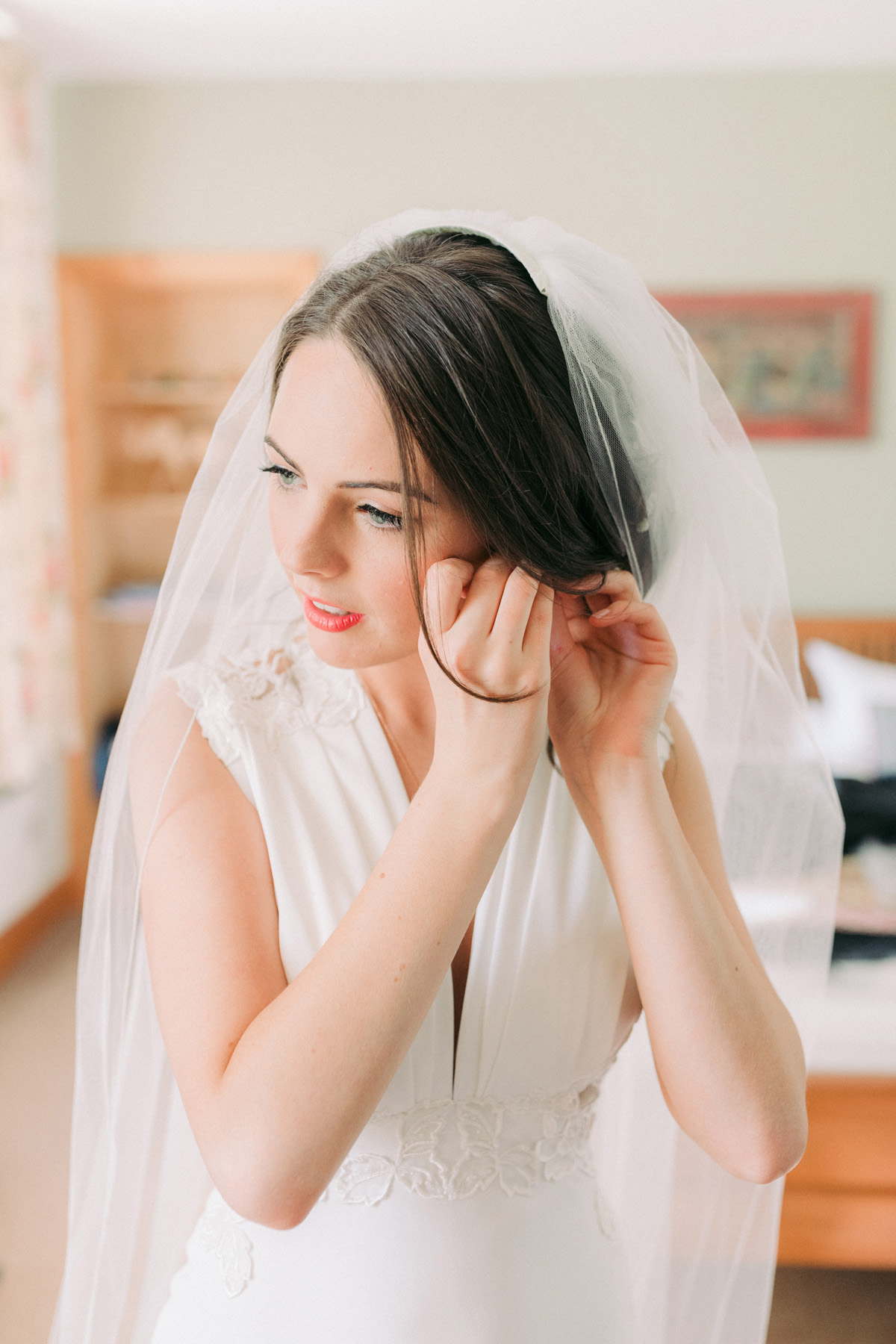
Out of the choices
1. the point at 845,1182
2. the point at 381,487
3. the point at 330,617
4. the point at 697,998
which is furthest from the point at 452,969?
the point at 845,1182

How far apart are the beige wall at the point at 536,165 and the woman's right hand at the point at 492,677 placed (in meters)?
3.57

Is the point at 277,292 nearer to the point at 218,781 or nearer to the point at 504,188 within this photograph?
the point at 504,188

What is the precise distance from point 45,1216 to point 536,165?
153 inches

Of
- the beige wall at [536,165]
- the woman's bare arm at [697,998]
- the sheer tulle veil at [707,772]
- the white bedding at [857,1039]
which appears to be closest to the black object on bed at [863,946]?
the white bedding at [857,1039]

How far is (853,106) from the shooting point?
3.96 metres

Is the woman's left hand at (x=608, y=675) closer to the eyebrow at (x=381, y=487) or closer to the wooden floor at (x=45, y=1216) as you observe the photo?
the eyebrow at (x=381, y=487)

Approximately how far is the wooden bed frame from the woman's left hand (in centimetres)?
141

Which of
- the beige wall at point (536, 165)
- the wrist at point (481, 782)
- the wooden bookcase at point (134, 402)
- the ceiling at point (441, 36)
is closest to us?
the wrist at point (481, 782)

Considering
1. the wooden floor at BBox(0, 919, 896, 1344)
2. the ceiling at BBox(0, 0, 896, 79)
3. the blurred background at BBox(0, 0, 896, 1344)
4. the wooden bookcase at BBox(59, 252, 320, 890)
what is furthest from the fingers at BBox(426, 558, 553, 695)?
the wooden bookcase at BBox(59, 252, 320, 890)

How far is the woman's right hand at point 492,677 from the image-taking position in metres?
0.77

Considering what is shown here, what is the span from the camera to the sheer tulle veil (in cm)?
96

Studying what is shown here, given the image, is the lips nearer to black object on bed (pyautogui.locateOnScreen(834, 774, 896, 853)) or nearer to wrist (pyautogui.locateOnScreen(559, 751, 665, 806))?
wrist (pyautogui.locateOnScreen(559, 751, 665, 806))

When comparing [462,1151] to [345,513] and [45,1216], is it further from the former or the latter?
[45,1216]

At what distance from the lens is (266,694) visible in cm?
99
